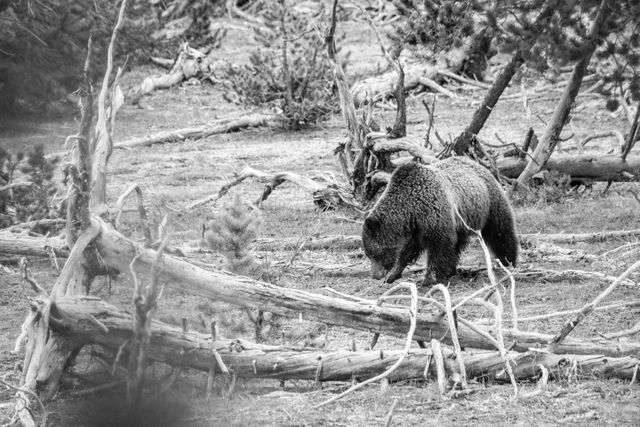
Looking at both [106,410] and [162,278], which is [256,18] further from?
[106,410]

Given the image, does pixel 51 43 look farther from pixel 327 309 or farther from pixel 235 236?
pixel 327 309

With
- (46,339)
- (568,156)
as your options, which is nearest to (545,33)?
(568,156)

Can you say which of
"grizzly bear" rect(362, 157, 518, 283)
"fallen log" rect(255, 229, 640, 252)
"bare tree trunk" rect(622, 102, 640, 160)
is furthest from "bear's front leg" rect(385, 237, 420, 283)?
"bare tree trunk" rect(622, 102, 640, 160)

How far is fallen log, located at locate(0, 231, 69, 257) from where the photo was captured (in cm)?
745

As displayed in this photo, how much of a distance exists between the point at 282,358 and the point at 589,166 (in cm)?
771

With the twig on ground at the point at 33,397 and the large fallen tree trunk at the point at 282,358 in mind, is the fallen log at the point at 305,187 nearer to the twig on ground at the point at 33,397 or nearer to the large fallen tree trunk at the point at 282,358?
the large fallen tree trunk at the point at 282,358

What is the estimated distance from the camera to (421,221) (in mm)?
9227

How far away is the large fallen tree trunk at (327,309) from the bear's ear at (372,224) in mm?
2919

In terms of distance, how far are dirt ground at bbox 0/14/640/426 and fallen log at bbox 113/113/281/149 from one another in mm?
181

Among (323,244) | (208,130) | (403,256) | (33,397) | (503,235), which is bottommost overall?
(208,130)

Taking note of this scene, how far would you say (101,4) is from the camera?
18.2 metres

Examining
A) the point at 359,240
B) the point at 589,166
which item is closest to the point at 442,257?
the point at 359,240

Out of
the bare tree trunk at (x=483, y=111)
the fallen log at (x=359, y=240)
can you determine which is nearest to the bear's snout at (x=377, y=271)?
the fallen log at (x=359, y=240)

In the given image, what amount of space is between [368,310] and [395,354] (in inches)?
14.1
